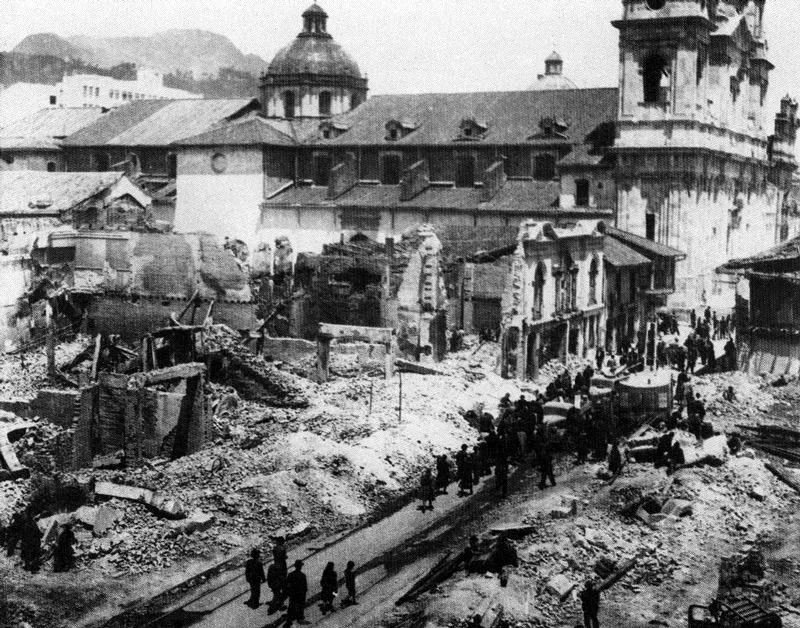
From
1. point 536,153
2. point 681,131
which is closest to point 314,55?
point 536,153

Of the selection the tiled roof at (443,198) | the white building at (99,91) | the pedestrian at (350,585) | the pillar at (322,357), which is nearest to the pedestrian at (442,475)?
the pedestrian at (350,585)

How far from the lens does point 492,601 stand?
17750 mm

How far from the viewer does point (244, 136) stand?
58.7 m

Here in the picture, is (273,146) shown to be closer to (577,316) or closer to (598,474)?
(577,316)

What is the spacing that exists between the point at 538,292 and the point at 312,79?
31169 mm

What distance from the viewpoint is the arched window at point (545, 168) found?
5350 centimetres

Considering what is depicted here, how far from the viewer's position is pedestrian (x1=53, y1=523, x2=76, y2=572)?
758 inches

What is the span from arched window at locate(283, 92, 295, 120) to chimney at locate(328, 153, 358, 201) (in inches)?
294

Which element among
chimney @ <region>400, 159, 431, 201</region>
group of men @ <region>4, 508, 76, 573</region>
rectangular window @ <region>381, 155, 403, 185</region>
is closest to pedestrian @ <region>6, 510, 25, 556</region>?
group of men @ <region>4, 508, 76, 573</region>

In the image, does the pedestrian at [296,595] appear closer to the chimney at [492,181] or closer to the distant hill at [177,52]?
the chimney at [492,181]

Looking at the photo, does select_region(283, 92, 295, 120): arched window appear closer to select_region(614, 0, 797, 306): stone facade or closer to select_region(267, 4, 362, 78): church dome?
select_region(267, 4, 362, 78): church dome

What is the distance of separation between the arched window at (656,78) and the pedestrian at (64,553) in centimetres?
3718

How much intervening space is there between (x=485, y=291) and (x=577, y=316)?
428cm

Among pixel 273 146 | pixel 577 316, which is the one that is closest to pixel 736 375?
pixel 577 316
